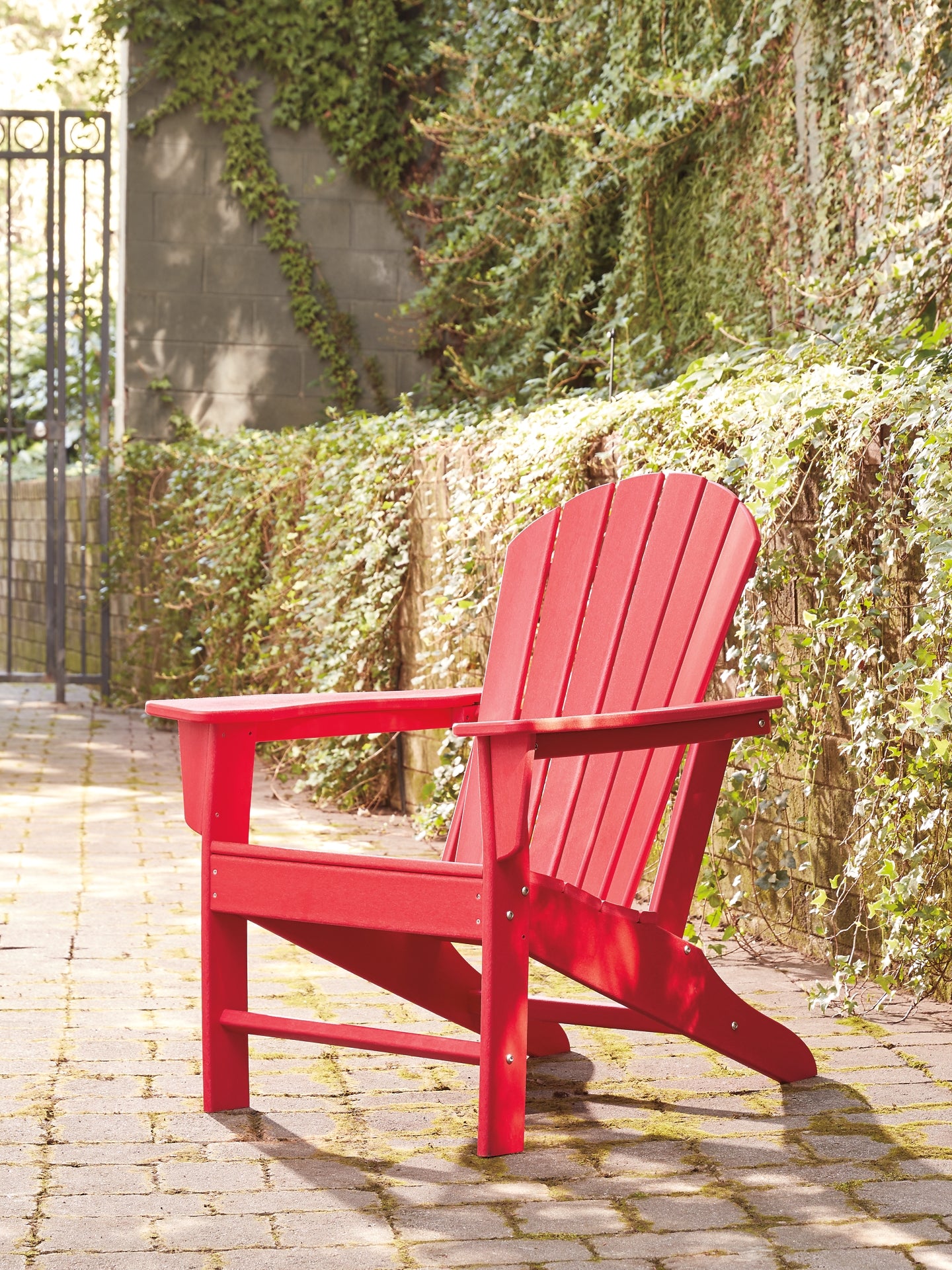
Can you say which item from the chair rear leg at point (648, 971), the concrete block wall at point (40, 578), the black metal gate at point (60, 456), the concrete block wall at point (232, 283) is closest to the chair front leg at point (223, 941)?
the chair rear leg at point (648, 971)

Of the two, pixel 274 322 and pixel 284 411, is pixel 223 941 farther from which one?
pixel 274 322

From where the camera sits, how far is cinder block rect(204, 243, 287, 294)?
9633mm

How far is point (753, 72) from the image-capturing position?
6586 millimetres

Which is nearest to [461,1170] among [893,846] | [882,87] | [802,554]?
[893,846]

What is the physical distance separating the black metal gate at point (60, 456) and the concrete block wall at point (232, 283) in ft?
1.02

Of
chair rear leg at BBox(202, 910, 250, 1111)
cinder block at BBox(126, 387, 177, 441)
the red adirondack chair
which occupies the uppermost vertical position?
cinder block at BBox(126, 387, 177, 441)

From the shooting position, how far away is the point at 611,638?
9.46 feet

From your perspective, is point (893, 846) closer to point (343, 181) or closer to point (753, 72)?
point (753, 72)

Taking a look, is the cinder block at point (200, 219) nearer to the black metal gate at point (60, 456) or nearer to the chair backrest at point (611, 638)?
the black metal gate at point (60, 456)

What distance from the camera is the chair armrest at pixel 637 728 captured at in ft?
7.45

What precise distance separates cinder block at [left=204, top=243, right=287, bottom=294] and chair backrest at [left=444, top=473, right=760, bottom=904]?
7.05 m

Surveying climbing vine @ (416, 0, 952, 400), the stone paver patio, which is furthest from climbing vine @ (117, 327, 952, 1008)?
climbing vine @ (416, 0, 952, 400)

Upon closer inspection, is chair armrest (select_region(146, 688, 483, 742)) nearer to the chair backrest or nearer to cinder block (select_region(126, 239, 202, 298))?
the chair backrest

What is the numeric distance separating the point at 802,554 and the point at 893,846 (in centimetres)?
73
